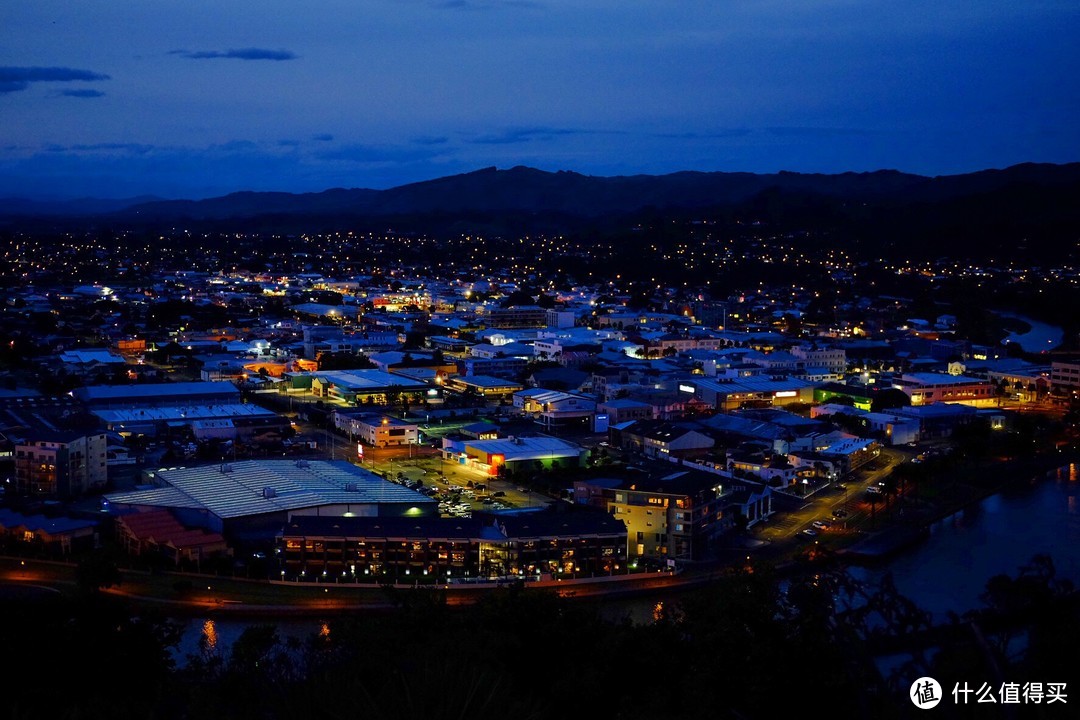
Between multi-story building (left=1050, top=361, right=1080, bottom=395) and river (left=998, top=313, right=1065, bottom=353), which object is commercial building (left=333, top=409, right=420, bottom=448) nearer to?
multi-story building (left=1050, top=361, right=1080, bottom=395)

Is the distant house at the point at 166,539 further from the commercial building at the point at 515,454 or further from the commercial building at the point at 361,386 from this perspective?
the commercial building at the point at 361,386

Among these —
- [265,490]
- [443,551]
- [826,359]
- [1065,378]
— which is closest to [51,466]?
[265,490]

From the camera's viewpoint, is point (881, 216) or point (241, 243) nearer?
point (241, 243)

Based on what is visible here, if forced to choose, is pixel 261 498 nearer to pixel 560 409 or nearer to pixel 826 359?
pixel 560 409

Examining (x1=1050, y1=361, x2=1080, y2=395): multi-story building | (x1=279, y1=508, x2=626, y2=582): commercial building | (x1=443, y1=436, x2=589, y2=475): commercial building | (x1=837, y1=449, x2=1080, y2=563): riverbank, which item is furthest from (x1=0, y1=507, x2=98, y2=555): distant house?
(x1=1050, y1=361, x2=1080, y2=395): multi-story building

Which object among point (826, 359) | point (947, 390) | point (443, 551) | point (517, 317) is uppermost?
point (517, 317)

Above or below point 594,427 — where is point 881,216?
above

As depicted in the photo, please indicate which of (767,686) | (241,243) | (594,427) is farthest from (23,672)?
(241,243)

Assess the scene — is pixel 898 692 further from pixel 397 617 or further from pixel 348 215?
pixel 348 215
